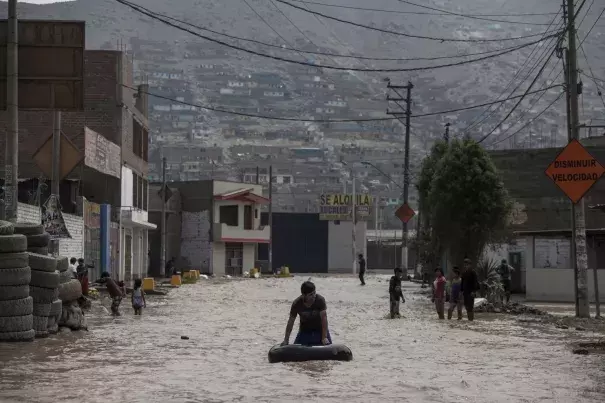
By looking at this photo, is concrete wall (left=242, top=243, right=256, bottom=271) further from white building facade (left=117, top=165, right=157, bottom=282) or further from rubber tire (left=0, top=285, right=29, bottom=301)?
rubber tire (left=0, top=285, right=29, bottom=301)

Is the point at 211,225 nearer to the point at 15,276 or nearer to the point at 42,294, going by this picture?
the point at 42,294

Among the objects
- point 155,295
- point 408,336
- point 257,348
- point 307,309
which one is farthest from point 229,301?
point 307,309

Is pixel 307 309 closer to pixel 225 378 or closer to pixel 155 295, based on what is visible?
pixel 225 378

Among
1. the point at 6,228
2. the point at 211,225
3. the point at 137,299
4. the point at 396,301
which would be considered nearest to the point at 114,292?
the point at 137,299

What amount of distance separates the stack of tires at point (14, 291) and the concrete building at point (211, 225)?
58.8 meters

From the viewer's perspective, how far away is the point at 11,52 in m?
23.4

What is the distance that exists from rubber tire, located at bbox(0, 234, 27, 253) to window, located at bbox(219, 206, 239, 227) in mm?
63104

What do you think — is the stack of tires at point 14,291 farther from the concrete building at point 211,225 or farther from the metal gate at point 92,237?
the concrete building at point 211,225

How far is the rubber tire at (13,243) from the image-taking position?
19672mm

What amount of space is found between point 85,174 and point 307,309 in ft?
116

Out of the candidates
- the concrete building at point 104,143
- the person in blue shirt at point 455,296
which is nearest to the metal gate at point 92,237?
the concrete building at point 104,143

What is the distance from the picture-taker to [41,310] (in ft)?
68.2

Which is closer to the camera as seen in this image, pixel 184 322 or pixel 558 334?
pixel 558 334

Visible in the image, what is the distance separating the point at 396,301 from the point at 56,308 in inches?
435
